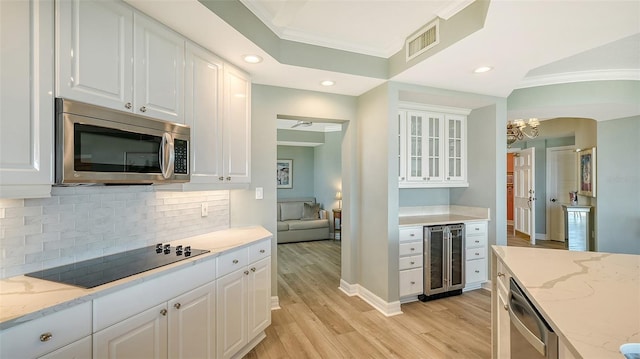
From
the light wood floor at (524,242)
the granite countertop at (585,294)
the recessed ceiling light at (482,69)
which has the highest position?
the recessed ceiling light at (482,69)

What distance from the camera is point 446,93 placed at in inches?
128

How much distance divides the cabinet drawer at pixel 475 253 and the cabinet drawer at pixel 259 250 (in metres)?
2.48

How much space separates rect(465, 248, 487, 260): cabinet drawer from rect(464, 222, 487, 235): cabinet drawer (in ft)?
0.71

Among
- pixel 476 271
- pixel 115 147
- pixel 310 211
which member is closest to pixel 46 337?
pixel 115 147

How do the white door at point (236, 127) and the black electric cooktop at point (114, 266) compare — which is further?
the white door at point (236, 127)

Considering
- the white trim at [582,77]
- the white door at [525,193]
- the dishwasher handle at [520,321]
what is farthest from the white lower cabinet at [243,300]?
the white door at [525,193]

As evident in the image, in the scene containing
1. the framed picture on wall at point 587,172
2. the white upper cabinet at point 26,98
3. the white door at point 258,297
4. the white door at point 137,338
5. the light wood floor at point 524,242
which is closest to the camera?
the white upper cabinet at point 26,98

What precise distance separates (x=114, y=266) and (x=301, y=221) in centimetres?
498

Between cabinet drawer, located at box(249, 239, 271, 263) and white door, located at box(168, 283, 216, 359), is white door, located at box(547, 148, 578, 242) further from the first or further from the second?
white door, located at box(168, 283, 216, 359)

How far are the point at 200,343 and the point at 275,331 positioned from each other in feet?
3.22

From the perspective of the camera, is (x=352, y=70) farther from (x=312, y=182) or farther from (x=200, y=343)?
(x=312, y=182)

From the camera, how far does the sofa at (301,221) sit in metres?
6.21

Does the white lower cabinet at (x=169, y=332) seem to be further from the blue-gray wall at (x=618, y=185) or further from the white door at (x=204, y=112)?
the blue-gray wall at (x=618, y=185)

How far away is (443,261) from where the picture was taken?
3.34 metres
